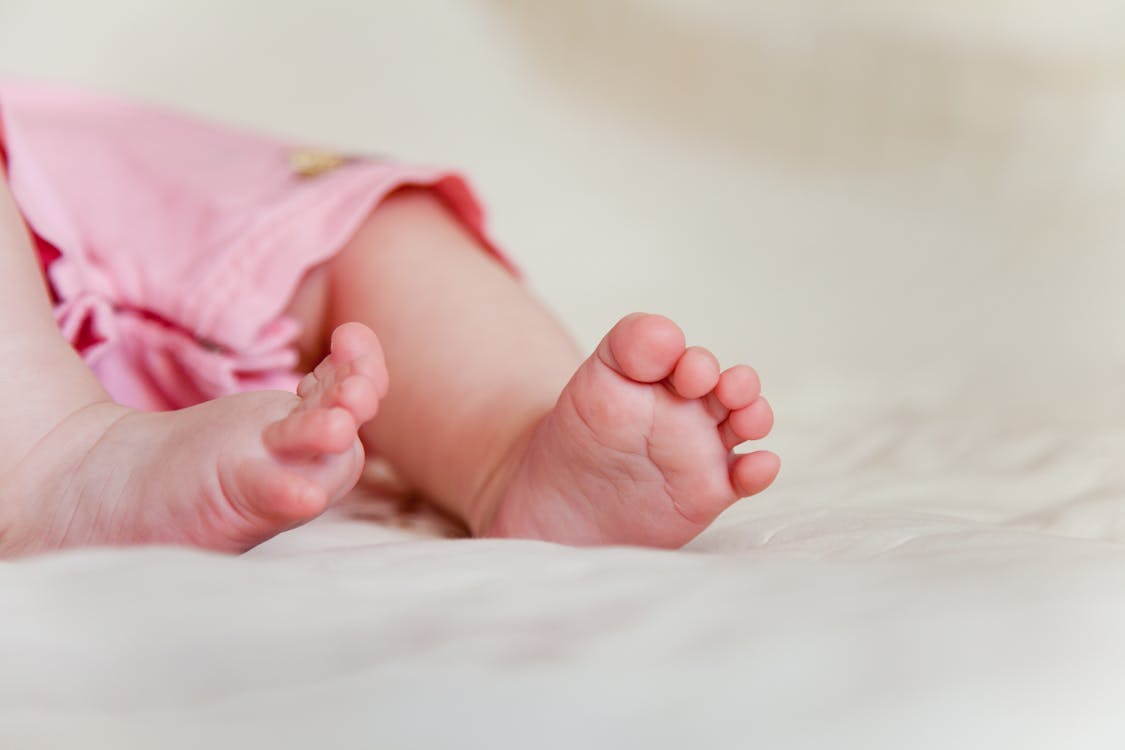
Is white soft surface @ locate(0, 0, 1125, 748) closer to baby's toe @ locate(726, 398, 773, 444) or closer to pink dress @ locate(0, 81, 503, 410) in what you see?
baby's toe @ locate(726, 398, 773, 444)

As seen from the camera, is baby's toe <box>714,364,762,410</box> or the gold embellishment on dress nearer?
baby's toe <box>714,364,762,410</box>

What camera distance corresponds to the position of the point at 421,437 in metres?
0.77

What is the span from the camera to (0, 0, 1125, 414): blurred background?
1142 millimetres

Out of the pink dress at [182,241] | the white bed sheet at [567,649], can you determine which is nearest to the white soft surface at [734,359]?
the white bed sheet at [567,649]

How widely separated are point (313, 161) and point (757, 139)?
0.62 meters

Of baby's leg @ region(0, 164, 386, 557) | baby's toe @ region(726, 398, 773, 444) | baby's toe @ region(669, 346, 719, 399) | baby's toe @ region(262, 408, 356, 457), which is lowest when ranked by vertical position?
baby's leg @ region(0, 164, 386, 557)

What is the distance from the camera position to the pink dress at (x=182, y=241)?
0.83 m

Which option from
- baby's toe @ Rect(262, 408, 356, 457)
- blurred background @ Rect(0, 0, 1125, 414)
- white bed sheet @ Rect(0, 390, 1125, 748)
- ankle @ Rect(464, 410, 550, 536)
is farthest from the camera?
blurred background @ Rect(0, 0, 1125, 414)

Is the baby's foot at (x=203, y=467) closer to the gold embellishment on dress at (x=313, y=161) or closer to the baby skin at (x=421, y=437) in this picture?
the baby skin at (x=421, y=437)

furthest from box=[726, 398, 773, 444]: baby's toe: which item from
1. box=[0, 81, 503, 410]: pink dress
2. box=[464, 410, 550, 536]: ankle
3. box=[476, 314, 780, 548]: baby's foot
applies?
box=[0, 81, 503, 410]: pink dress

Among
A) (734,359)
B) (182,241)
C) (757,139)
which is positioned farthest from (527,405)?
(757,139)

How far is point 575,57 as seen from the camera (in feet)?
4.98

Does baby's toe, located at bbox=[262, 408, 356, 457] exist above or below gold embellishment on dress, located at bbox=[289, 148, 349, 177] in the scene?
below

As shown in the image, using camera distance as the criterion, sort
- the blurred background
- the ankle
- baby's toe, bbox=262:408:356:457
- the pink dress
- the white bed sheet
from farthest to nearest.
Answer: the blurred background
the pink dress
the ankle
baby's toe, bbox=262:408:356:457
the white bed sheet
